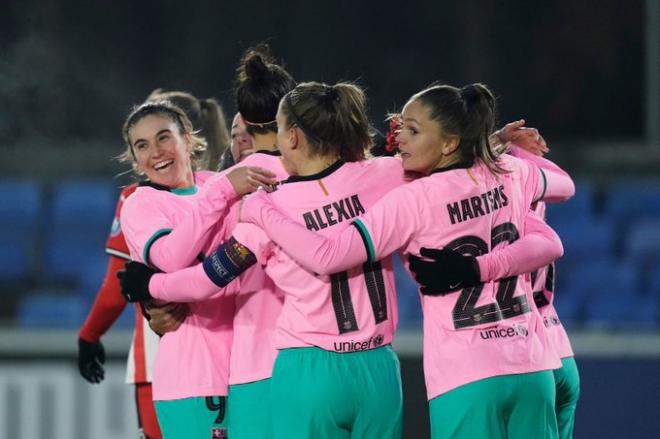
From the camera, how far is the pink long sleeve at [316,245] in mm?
3102

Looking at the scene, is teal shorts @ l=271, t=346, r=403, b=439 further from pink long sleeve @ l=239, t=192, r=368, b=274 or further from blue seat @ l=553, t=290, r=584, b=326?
blue seat @ l=553, t=290, r=584, b=326

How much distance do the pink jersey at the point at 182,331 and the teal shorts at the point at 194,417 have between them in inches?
1.0

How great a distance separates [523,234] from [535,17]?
24.6ft

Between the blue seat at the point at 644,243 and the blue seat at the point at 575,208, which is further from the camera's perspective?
the blue seat at the point at 575,208

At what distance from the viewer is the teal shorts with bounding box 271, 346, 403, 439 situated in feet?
10.3

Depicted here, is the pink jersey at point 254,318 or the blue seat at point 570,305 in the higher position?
the pink jersey at point 254,318

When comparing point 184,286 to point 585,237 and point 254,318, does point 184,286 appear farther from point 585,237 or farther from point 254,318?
point 585,237

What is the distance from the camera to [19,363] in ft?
17.3

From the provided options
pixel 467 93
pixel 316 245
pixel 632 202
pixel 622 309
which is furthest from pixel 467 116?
pixel 632 202

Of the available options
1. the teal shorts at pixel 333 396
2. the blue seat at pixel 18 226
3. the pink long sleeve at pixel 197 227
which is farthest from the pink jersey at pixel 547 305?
the blue seat at pixel 18 226

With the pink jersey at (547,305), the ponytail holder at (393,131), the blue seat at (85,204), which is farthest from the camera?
the blue seat at (85,204)

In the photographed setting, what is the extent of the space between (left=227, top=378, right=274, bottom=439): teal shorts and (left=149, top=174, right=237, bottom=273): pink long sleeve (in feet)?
1.41

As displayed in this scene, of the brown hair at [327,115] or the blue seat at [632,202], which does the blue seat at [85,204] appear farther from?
the brown hair at [327,115]

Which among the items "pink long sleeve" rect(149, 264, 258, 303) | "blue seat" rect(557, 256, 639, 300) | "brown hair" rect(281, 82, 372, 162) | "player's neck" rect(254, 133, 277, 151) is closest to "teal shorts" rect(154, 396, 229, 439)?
"pink long sleeve" rect(149, 264, 258, 303)
